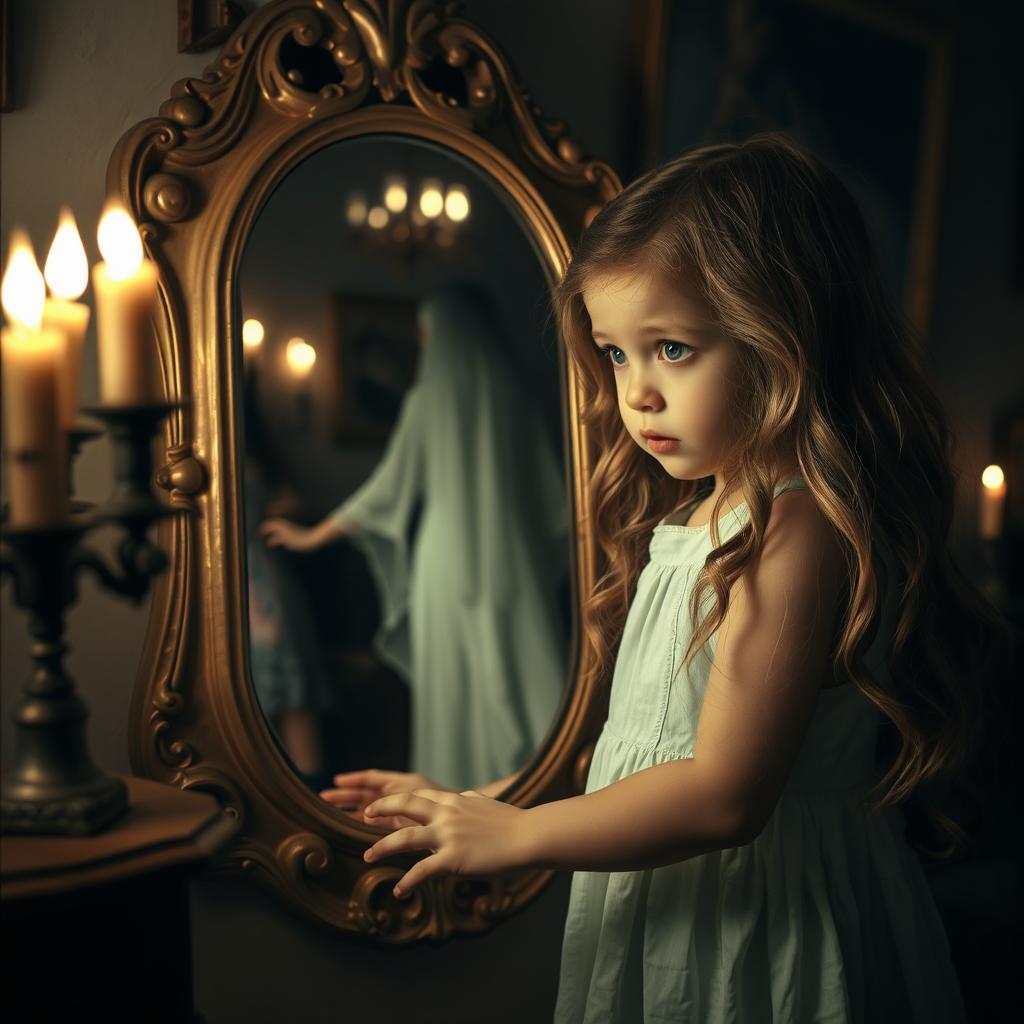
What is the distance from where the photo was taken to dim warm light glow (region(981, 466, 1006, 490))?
1928mm

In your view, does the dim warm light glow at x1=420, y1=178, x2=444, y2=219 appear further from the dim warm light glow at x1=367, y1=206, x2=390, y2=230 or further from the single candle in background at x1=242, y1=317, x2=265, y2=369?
the single candle in background at x1=242, y1=317, x2=265, y2=369

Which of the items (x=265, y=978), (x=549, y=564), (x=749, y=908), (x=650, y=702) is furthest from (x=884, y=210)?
(x=265, y=978)

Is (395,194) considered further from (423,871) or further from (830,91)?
(830,91)

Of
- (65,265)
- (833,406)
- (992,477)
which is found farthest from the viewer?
(992,477)

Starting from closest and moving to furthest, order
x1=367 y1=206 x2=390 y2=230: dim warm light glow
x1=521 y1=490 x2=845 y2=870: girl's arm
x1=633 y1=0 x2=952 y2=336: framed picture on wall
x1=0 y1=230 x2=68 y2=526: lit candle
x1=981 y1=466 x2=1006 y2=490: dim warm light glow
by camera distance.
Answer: x1=0 y1=230 x2=68 y2=526: lit candle, x1=521 y1=490 x2=845 y2=870: girl's arm, x1=367 y1=206 x2=390 y2=230: dim warm light glow, x1=633 y1=0 x2=952 y2=336: framed picture on wall, x1=981 y1=466 x2=1006 y2=490: dim warm light glow

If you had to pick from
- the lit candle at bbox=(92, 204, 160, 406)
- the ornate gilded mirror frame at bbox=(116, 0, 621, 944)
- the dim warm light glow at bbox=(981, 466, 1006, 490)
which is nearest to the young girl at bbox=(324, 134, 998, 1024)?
the ornate gilded mirror frame at bbox=(116, 0, 621, 944)

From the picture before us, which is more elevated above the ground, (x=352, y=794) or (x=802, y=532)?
(x=802, y=532)

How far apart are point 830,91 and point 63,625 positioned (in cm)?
153

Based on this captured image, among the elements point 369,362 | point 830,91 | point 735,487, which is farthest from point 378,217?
point 830,91

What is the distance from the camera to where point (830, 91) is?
1.71m

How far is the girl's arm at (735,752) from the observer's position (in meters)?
0.89

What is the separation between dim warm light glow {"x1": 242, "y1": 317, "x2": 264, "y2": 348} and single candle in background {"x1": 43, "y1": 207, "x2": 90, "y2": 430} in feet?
0.77

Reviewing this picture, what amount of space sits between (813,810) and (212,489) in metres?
0.69

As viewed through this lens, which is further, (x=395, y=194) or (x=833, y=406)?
(x=395, y=194)
